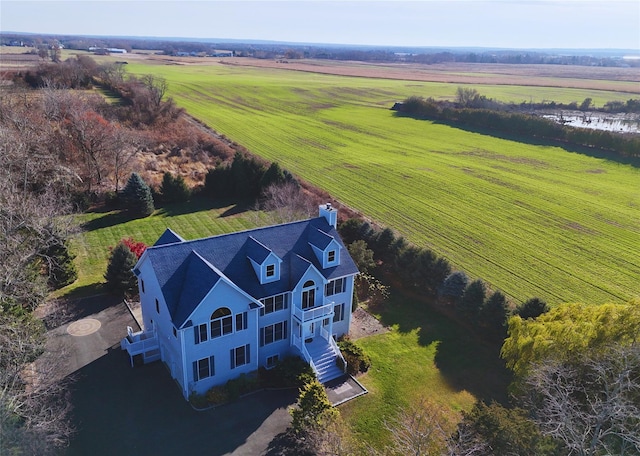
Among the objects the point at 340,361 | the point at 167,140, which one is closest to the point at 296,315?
the point at 340,361

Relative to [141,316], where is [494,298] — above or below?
above

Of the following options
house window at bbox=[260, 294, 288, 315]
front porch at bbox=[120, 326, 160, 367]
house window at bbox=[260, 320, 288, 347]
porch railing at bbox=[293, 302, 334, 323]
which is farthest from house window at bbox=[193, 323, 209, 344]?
porch railing at bbox=[293, 302, 334, 323]

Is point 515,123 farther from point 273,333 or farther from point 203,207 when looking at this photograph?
point 273,333

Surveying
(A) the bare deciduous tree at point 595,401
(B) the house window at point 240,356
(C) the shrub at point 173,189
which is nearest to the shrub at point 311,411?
(B) the house window at point 240,356

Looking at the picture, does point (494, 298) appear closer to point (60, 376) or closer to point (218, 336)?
point (218, 336)

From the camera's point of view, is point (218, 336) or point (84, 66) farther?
point (84, 66)

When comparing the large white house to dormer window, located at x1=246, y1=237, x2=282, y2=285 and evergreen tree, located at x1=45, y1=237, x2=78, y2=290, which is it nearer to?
dormer window, located at x1=246, y1=237, x2=282, y2=285

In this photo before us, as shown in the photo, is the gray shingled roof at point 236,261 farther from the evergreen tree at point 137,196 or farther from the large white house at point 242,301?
the evergreen tree at point 137,196
